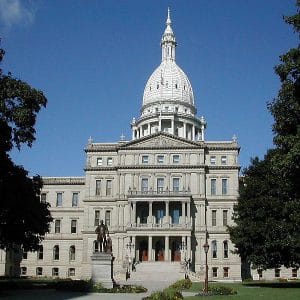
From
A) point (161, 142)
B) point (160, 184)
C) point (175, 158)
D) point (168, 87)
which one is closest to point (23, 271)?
point (160, 184)

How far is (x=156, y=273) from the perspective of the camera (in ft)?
250

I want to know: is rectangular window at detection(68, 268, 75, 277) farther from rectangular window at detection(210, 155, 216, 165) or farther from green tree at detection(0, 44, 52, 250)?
green tree at detection(0, 44, 52, 250)

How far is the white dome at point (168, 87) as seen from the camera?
4783 inches

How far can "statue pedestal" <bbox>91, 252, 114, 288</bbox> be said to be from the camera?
47156 millimetres

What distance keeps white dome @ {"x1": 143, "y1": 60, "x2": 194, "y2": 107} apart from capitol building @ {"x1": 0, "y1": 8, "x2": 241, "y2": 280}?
30.8 metres

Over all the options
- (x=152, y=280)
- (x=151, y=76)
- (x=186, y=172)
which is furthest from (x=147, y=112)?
(x=152, y=280)

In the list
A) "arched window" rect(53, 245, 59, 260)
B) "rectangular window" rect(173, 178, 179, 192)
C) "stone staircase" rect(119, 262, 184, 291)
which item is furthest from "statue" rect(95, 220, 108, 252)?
"arched window" rect(53, 245, 59, 260)

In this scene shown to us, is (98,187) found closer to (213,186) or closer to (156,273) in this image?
(213,186)

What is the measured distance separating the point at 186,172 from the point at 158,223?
29.6 ft

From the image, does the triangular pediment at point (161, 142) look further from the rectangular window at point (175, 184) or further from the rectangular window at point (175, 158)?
the rectangular window at point (175, 184)

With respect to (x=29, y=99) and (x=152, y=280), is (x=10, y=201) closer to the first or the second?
(x=29, y=99)

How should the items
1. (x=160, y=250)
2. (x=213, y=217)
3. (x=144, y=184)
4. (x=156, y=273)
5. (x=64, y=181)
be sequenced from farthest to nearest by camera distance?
1. (x=64, y=181)
2. (x=144, y=184)
3. (x=213, y=217)
4. (x=160, y=250)
5. (x=156, y=273)

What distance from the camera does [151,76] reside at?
12769 centimetres

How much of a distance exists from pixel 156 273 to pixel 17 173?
33956 millimetres
